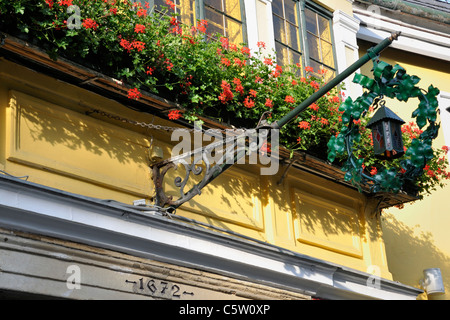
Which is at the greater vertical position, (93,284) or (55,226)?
(55,226)

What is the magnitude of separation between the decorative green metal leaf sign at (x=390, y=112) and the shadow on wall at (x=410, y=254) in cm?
383

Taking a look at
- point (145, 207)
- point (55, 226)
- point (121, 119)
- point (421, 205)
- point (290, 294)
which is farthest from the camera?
point (421, 205)

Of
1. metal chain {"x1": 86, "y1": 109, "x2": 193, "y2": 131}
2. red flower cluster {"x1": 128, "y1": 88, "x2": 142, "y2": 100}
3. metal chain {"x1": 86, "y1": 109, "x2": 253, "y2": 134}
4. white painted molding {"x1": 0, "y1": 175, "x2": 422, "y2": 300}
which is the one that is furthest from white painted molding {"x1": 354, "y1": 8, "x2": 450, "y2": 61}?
red flower cluster {"x1": 128, "y1": 88, "x2": 142, "y2": 100}

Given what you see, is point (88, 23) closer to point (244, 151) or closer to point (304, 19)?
point (244, 151)

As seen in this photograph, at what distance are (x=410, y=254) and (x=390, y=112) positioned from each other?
4.66m

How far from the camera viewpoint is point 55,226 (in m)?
6.20

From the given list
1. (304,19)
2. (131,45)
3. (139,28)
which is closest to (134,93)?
(131,45)

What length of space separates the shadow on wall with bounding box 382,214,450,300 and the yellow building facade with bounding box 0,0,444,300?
1054mm

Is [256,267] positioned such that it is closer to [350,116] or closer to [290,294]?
[290,294]

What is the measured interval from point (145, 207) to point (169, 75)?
1299 millimetres

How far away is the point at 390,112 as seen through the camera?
6.93 m

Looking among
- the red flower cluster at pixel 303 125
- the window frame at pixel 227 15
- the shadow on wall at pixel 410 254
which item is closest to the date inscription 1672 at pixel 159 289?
the red flower cluster at pixel 303 125
